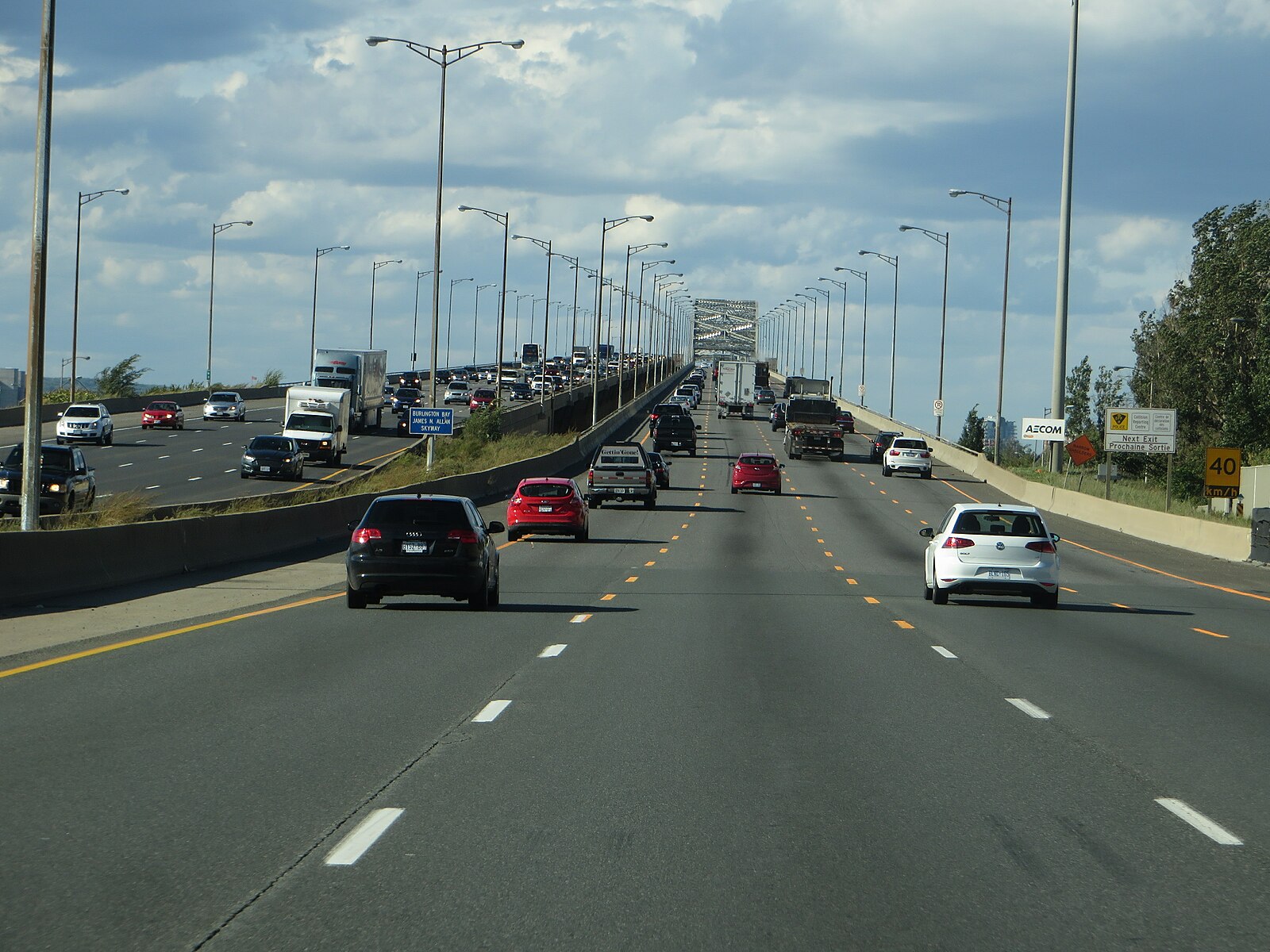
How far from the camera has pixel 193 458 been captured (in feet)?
215

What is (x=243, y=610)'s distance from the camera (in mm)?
21047

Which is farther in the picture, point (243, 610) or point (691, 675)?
point (243, 610)

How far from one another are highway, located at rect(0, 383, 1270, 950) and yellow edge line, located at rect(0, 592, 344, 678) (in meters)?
0.10

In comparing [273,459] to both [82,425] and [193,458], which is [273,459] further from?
[82,425]

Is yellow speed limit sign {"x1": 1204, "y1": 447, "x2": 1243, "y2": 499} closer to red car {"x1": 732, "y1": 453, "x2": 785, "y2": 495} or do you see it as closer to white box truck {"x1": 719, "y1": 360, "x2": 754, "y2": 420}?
red car {"x1": 732, "y1": 453, "x2": 785, "y2": 495}

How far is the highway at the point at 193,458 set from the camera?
50.4 m

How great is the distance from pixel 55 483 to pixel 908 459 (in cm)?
4590

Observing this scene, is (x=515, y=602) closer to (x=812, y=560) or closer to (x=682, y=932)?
(x=812, y=560)

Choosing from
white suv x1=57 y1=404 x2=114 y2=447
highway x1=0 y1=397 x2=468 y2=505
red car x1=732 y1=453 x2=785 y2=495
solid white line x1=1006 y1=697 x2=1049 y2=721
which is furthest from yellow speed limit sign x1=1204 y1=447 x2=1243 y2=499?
white suv x1=57 y1=404 x2=114 y2=447

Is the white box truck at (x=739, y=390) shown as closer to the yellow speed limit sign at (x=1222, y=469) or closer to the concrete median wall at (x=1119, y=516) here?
the concrete median wall at (x=1119, y=516)

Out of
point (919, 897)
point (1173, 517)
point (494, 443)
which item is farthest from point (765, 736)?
point (494, 443)

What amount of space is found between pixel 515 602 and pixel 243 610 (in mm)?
4231

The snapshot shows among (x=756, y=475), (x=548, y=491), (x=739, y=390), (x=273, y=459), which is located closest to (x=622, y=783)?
(x=548, y=491)

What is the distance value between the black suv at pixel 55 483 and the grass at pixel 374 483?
1.77 metres
